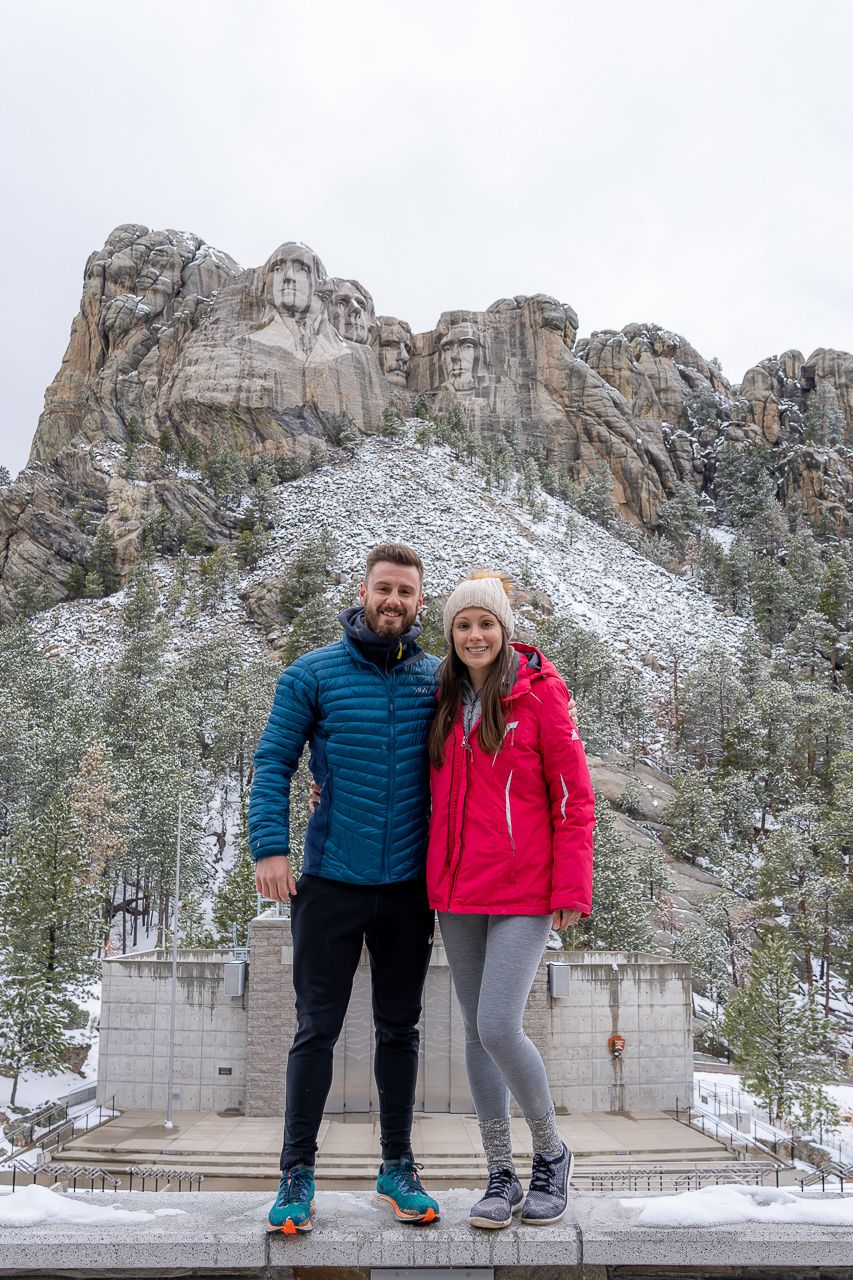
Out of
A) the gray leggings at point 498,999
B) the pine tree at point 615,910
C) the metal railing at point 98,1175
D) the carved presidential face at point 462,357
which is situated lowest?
the metal railing at point 98,1175

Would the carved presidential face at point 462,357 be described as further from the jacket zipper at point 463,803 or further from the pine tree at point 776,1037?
the jacket zipper at point 463,803

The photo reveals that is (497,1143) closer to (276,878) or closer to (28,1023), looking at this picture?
(276,878)

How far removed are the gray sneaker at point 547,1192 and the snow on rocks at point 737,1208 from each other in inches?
10.1

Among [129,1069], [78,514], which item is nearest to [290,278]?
[78,514]

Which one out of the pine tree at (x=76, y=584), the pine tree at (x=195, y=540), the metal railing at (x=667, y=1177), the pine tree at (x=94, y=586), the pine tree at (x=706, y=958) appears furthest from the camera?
the pine tree at (x=195, y=540)

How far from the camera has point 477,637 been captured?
3.47m

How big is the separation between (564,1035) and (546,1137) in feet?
66.6

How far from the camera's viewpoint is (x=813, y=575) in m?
78.3

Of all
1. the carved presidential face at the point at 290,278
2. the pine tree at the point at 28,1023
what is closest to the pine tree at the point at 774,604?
the carved presidential face at the point at 290,278

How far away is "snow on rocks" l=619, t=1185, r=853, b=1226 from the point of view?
3.00m

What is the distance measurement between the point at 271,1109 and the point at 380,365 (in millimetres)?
90871

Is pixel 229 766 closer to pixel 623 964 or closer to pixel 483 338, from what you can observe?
pixel 623 964

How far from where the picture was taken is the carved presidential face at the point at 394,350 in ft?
330

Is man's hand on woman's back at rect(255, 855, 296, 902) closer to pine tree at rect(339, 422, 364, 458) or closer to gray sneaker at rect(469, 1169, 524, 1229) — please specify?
gray sneaker at rect(469, 1169, 524, 1229)
